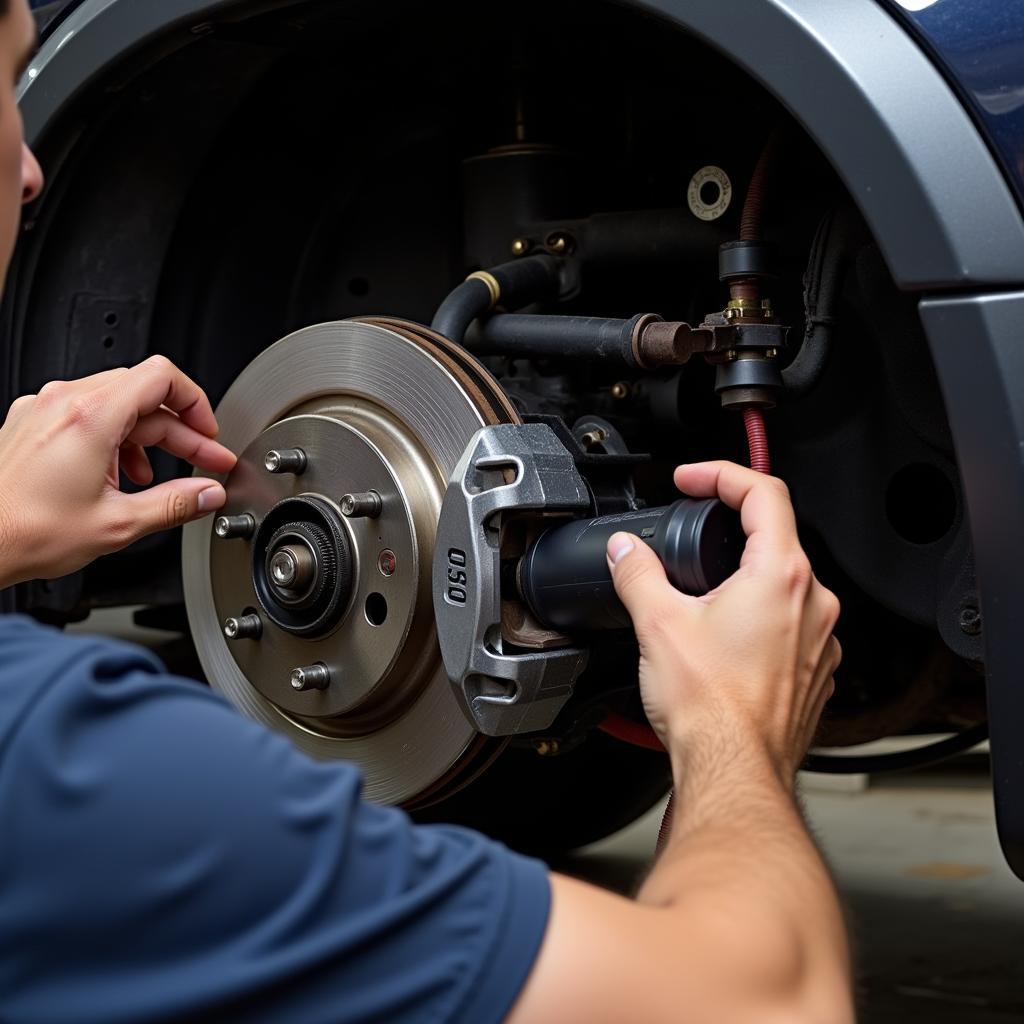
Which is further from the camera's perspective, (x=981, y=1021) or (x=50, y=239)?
(x=981, y=1021)

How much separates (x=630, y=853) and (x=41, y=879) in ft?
6.81

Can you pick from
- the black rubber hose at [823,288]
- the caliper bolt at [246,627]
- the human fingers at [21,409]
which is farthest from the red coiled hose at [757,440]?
the human fingers at [21,409]

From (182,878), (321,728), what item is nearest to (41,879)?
(182,878)

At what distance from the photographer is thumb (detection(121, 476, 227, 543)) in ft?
4.42

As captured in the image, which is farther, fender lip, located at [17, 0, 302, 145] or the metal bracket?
fender lip, located at [17, 0, 302, 145]

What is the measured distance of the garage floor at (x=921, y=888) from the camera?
1.83m

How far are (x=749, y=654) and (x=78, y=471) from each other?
26.8 inches

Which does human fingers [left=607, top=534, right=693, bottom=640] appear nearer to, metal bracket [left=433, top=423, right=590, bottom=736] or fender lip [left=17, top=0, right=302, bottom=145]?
metal bracket [left=433, top=423, right=590, bottom=736]

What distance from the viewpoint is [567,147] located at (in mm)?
1568

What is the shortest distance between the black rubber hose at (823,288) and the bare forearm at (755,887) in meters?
0.50

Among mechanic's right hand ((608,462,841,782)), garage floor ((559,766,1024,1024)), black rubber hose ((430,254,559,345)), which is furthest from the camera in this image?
garage floor ((559,766,1024,1024))

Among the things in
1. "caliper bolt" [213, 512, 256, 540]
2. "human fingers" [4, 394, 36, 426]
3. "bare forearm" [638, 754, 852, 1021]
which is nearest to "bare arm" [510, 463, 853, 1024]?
"bare forearm" [638, 754, 852, 1021]

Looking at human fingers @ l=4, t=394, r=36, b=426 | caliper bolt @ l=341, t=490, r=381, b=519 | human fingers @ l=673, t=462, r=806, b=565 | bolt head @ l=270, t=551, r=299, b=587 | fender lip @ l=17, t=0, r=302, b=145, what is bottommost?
bolt head @ l=270, t=551, r=299, b=587

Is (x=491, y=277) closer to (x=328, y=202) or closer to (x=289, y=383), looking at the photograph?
(x=289, y=383)
